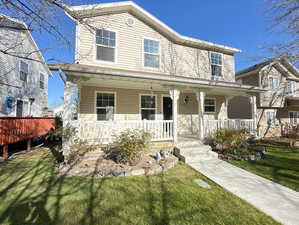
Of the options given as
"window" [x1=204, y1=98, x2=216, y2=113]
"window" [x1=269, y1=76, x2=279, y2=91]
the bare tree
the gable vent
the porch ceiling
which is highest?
the gable vent

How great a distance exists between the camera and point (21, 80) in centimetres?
1116

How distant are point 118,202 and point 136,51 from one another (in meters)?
7.38

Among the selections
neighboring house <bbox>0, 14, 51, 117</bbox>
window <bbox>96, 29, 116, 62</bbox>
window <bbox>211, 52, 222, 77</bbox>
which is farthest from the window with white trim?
neighboring house <bbox>0, 14, 51, 117</bbox>

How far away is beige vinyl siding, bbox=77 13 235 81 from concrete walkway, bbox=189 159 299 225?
6.08 m

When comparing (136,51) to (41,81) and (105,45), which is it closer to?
(105,45)

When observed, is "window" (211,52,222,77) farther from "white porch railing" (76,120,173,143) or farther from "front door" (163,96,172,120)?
"white porch railing" (76,120,173,143)

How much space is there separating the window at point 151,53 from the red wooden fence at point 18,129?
6.72 metres

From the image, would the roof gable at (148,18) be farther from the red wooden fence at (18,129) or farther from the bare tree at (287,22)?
the red wooden fence at (18,129)

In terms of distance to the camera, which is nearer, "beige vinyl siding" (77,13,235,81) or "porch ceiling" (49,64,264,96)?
"porch ceiling" (49,64,264,96)

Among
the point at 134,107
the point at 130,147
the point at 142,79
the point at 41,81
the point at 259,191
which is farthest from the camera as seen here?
the point at 41,81

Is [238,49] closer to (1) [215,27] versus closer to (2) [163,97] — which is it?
(1) [215,27]

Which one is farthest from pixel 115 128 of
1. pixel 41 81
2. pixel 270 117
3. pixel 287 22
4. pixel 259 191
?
pixel 270 117

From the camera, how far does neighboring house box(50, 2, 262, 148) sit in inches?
250

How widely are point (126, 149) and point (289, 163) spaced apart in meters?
6.08
